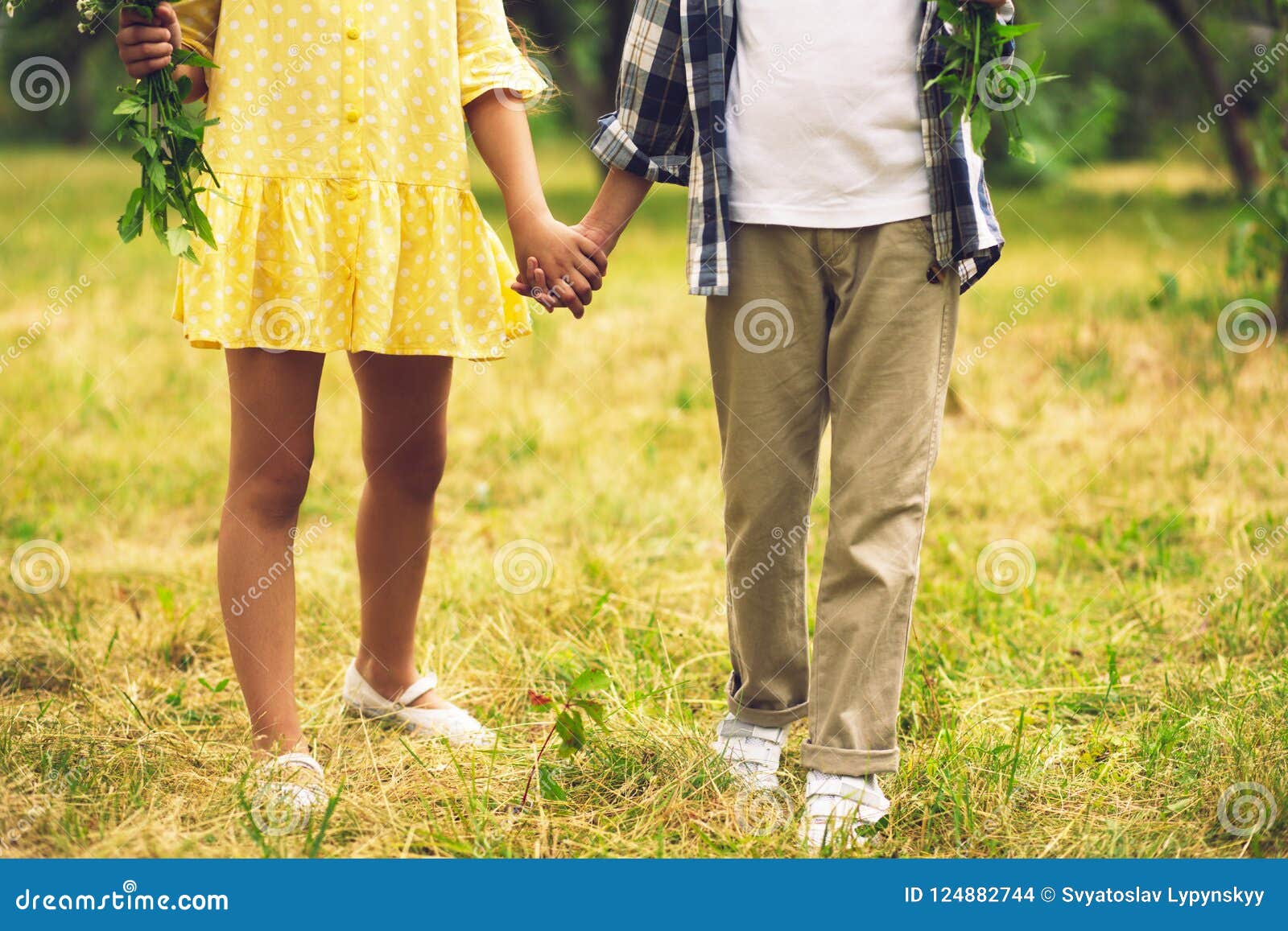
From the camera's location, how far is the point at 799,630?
7.64ft

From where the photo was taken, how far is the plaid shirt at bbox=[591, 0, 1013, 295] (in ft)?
6.56

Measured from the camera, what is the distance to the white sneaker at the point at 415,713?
251 centimetres

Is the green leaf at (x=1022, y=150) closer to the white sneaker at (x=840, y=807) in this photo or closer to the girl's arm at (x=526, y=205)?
the girl's arm at (x=526, y=205)

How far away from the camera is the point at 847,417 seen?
211 centimetres

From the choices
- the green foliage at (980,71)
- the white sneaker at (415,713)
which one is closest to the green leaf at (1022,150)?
the green foliage at (980,71)

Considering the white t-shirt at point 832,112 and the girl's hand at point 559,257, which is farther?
the girl's hand at point 559,257

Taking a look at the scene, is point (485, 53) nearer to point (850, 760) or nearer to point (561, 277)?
point (561, 277)

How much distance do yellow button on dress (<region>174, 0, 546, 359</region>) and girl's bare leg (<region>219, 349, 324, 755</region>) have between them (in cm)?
9

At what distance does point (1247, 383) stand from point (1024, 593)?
2316mm

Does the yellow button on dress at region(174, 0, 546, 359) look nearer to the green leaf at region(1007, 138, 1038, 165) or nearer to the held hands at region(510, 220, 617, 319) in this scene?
the held hands at region(510, 220, 617, 319)

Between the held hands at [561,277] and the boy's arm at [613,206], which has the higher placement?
the boy's arm at [613,206]

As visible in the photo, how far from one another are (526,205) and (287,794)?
3.54 feet

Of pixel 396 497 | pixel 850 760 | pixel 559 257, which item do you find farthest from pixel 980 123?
pixel 396 497

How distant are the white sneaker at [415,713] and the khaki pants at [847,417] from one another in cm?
74
